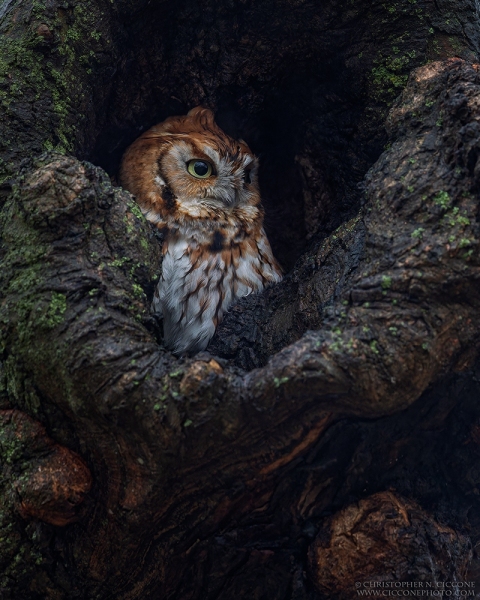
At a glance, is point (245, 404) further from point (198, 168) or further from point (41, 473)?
point (198, 168)

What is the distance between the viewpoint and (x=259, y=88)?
2268mm

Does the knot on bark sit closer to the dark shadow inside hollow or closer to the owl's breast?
the owl's breast

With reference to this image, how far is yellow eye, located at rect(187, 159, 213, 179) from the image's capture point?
2340mm

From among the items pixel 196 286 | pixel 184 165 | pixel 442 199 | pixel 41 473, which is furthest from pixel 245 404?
pixel 184 165

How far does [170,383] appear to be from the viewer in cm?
133

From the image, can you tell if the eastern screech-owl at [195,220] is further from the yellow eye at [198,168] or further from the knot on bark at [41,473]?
the knot on bark at [41,473]

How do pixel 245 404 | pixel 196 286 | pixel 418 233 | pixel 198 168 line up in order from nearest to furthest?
pixel 245 404 < pixel 418 233 < pixel 196 286 < pixel 198 168

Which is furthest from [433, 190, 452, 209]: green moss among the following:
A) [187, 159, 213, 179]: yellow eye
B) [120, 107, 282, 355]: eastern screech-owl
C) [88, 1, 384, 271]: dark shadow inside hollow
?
[187, 159, 213, 179]: yellow eye

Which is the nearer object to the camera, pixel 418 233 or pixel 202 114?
pixel 418 233

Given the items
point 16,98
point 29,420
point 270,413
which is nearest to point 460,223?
point 270,413

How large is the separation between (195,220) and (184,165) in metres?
0.23

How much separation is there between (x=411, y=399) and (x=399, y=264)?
0.33 meters

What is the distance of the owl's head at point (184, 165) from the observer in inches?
90.4

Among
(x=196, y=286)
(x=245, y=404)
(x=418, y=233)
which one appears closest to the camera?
(x=245, y=404)
